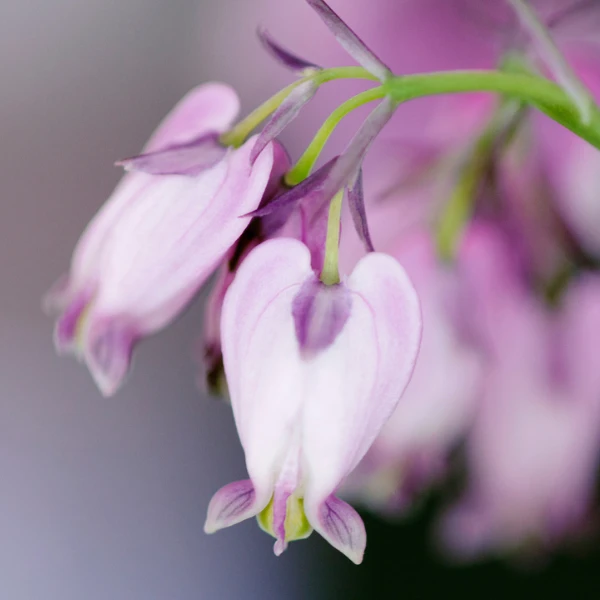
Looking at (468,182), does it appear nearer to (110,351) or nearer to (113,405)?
(110,351)

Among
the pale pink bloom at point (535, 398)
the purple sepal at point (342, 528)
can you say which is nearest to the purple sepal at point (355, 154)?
the purple sepal at point (342, 528)

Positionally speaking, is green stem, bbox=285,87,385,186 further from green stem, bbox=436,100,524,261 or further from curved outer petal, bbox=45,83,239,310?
green stem, bbox=436,100,524,261

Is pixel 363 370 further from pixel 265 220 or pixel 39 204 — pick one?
pixel 39 204

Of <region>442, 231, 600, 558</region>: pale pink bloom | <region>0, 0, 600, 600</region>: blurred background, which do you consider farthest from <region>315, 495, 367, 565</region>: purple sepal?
<region>0, 0, 600, 600</region>: blurred background

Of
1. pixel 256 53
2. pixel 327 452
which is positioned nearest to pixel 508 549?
pixel 327 452

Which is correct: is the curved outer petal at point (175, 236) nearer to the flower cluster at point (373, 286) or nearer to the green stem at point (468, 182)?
the flower cluster at point (373, 286)
